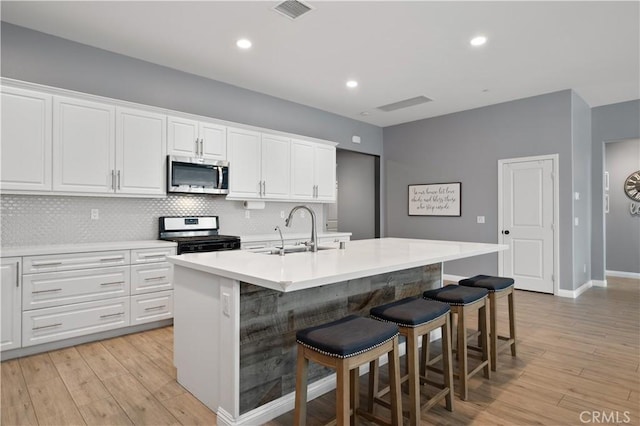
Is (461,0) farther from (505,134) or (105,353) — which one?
(105,353)

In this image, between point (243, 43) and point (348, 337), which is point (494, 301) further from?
point (243, 43)

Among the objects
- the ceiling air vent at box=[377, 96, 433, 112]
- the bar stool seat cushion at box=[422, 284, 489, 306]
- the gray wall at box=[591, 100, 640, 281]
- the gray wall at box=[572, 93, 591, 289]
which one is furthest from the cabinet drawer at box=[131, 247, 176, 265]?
the gray wall at box=[591, 100, 640, 281]

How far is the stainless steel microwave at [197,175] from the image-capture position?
3973 mm

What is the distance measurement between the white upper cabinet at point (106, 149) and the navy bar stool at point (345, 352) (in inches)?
112

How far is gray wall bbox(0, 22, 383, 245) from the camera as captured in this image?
335 centimetres

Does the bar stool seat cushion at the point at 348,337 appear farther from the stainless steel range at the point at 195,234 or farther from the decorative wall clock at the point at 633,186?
the decorative wall clock at the point at 633,186

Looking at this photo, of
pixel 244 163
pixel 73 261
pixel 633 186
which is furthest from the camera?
pixel 633 186

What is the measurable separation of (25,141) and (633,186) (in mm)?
9076

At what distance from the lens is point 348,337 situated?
1632 mm

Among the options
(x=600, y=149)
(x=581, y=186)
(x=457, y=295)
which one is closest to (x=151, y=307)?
(x=457, y=295)

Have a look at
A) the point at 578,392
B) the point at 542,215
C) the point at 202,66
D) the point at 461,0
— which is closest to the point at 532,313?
the point at 542,215

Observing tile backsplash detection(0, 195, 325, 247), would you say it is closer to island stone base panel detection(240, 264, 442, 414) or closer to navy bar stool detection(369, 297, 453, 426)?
island stone base panel detection(240, 264, 442, 414)

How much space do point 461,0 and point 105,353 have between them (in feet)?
13.6

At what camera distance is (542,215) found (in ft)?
17.4
